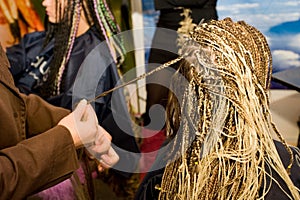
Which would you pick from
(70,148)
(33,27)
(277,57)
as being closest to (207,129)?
(70,148)

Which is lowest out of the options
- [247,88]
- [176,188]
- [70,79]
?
[176,188]

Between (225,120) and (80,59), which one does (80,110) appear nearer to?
(225,120)

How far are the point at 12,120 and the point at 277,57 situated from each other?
136cm

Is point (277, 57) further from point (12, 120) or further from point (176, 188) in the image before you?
point (12, 120)

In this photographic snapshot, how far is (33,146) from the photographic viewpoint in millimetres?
715

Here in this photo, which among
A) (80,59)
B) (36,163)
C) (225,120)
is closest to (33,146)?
(36,163)

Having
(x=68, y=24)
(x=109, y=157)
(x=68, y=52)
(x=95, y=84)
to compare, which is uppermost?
(x=68, y=24)

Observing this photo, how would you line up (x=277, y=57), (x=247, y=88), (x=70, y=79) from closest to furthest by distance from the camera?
(x=247, y=88), (x=70, y=79), (x=277, y=57)

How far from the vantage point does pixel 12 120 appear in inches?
31.3

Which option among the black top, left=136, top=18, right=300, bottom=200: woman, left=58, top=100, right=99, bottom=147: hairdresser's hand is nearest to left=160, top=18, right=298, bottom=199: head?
left=136, top=18, right=300, bottom=200: woman

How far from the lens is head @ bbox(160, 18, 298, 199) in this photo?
663 millimetres

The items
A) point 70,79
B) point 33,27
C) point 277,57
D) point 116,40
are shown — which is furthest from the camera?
Answer: point 33,27

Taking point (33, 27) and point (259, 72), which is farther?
point (33, 27)

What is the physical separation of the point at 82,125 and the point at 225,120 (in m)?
0.33
